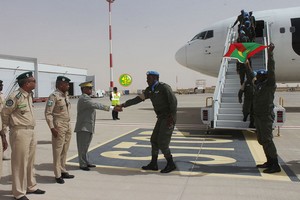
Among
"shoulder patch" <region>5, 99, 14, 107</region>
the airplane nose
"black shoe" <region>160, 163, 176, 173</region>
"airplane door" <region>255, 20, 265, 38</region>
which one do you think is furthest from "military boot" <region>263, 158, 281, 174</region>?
the airplane nose

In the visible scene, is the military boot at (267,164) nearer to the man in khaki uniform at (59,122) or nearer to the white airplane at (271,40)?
the man in khaki uniform at (59,122)

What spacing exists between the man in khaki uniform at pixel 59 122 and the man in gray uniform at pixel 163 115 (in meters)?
1.64

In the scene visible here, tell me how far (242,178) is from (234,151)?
234cm

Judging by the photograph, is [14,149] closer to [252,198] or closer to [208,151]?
[252,198]

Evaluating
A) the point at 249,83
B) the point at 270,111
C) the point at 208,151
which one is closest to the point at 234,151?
the point at 208,151

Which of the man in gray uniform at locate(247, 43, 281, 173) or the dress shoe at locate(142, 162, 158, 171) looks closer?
the man in gray uniform at locate(247, 43, 281, 173)

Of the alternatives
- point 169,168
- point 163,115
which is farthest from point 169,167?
point 163,115

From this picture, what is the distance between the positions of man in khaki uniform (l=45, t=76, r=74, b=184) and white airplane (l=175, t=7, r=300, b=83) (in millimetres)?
11049

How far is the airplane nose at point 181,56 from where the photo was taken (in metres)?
16.2

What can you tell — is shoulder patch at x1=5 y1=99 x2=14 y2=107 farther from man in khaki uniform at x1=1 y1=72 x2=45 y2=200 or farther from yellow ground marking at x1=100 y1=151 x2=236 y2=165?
yellow ground marking at x1=100 y1=151 x2=236 y2=165

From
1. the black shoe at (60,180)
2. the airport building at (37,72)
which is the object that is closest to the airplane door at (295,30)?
the black shoe at (60,180)

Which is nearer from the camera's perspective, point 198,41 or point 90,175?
point 90,175

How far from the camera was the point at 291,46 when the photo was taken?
46.0ft

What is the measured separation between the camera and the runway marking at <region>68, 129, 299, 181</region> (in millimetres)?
5680
